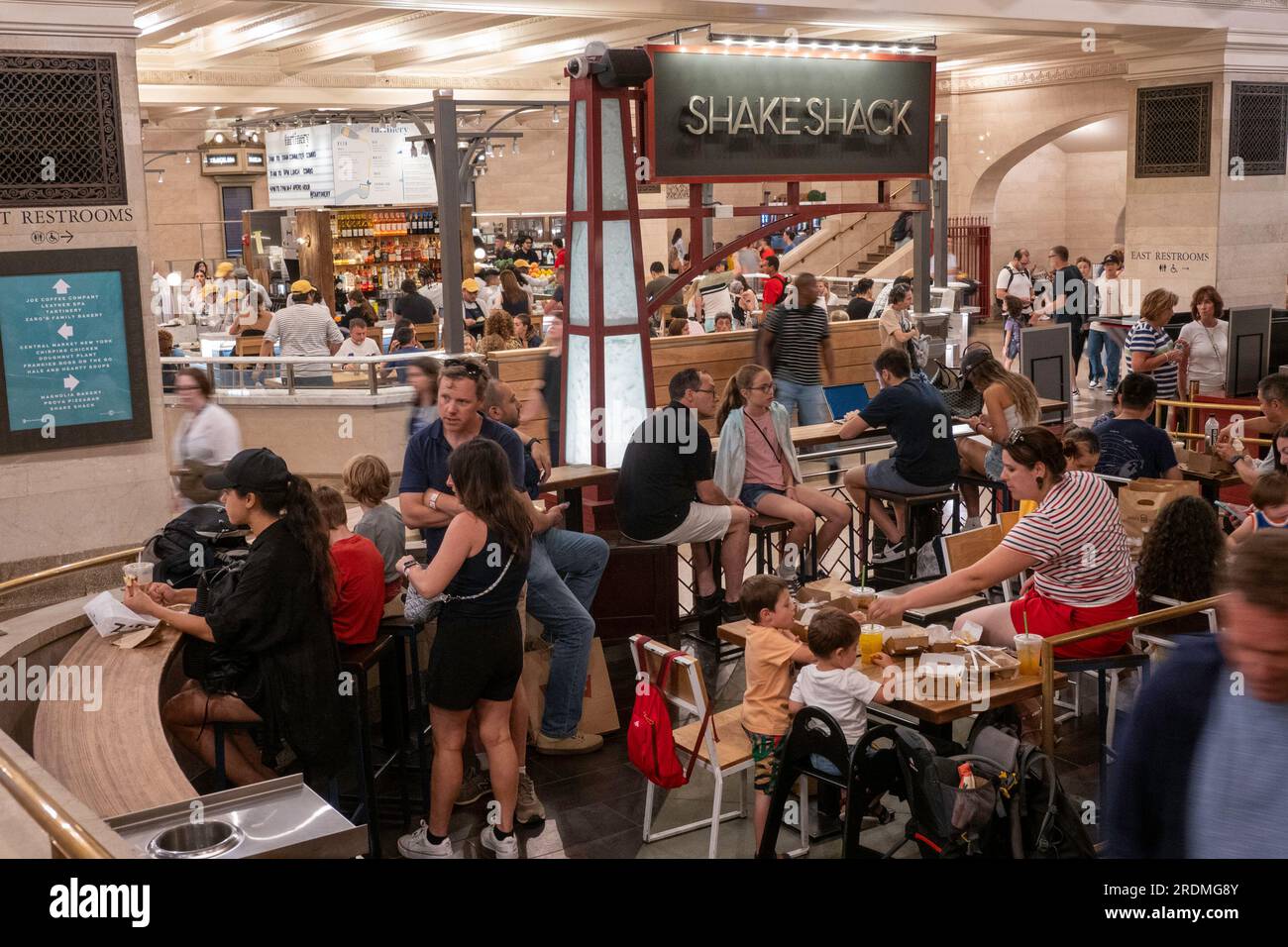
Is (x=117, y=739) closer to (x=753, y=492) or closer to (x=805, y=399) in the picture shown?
(x=753, y=492)

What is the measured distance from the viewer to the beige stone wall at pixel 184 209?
25339 mm

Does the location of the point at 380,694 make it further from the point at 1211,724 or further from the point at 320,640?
the point at 1211,724

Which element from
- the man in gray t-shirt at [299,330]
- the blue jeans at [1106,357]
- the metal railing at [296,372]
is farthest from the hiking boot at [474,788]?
the blue jeans at [1106,357]

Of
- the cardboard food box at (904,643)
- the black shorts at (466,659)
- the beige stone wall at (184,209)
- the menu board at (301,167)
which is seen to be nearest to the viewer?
the black shorts at (466,659)

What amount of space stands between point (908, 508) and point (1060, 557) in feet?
9.57

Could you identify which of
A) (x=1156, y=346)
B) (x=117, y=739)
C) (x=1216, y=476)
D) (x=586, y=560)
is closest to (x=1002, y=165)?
(x=1156, y=346)

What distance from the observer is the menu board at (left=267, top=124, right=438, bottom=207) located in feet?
55.4

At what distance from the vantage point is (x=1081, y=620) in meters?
5.18

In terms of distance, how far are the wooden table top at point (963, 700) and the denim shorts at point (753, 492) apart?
2456 millimetres

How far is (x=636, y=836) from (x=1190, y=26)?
37.5 feet

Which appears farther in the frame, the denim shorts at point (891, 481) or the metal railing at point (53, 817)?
the denim shorts at point (891, 481)

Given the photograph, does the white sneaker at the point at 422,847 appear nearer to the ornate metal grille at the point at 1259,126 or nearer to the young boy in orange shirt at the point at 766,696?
the young boy in orange shirt at the point at 766,696

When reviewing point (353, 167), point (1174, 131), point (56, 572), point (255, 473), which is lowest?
point (56, 572)
